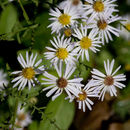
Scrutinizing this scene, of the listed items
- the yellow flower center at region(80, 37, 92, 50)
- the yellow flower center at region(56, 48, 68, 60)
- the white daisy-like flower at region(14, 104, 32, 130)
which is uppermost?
the yellow flower center at region(80, 37, 92, 50)

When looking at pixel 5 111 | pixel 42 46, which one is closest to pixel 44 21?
pixel 42 46

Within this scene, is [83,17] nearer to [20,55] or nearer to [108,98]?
[20,55]

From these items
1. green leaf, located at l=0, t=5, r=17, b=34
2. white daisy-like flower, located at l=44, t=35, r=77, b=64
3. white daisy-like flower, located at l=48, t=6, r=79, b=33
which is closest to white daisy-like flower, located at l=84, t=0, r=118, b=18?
white daisy-like flower, located at l=48, t=6, r=79, b=33

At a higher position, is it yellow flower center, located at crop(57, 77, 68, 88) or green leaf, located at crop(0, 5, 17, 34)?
green leaf, located at crop(0, 5, 17, 34)

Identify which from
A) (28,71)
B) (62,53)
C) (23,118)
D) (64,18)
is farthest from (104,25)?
(23,118)

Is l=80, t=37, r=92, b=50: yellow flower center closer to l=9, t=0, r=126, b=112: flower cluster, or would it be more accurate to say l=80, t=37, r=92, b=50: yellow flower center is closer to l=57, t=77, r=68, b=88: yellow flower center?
l=9, t=0, r=126, b=112: flower cluster

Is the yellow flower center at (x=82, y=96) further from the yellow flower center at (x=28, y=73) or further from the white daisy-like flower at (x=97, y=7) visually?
the white daisy-like flower at (x=97, y=7)
